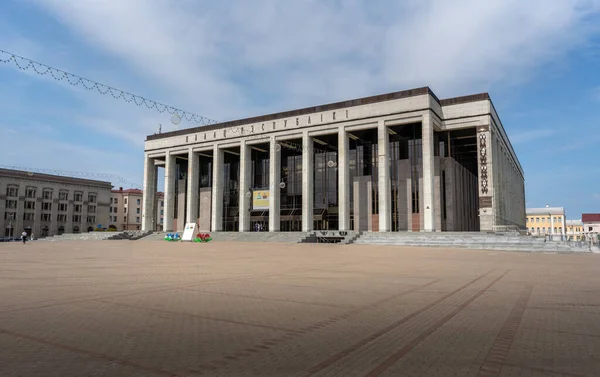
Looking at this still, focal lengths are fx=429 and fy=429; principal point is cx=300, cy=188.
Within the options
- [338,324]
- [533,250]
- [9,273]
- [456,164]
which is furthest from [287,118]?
[338,324]

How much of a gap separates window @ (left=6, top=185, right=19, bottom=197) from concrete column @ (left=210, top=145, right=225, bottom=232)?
57.4 meters

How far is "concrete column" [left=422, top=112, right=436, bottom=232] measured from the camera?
47000mm

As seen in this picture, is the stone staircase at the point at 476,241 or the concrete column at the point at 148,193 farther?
the concrete column at the point at 148,193

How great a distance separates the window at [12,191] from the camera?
93.9 m


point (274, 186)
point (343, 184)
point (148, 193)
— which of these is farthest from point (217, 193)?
point (343, 184)

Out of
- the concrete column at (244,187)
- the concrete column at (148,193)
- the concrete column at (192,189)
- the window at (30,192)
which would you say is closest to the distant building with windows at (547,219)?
the concrete column at (244,187)

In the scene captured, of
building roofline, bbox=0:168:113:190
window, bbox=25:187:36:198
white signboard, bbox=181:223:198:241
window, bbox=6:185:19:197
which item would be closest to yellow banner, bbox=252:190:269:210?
white signboard, bbox=181:223:198:241

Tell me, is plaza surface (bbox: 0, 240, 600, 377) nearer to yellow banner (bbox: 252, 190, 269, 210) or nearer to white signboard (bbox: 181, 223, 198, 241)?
white signboard (bbox: 181, 223, 198, 241)

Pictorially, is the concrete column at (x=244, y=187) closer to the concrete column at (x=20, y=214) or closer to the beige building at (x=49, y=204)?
the beige building at (x=49, y=204)

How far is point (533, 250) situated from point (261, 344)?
3187cm

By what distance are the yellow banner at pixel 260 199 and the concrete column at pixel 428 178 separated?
22859mm

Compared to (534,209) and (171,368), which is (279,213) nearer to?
(171,368)

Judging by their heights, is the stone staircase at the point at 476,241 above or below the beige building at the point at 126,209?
below

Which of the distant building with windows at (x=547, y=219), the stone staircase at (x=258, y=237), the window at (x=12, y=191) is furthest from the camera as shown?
the distant building with windows at (x=547, y=219)
